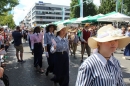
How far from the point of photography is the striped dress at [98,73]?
2.02 m

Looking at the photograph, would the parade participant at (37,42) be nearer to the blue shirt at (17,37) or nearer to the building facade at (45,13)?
the blue shirt at (17,37)

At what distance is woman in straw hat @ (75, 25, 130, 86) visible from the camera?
2.03 m

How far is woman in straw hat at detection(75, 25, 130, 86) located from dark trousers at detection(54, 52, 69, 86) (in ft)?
9.73

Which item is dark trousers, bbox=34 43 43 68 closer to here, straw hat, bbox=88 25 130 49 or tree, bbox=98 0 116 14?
straw hat, bbox=88 25 130 49

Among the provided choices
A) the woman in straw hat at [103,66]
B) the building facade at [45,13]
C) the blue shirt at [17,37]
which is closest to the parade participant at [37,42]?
the blue shirt at [17,37]

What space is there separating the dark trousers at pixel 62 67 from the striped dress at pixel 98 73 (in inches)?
119

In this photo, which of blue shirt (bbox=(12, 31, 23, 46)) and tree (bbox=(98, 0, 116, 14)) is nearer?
blue shirt (bbox=(12, 31, 23, 46))

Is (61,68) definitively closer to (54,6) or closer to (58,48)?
(58,48)

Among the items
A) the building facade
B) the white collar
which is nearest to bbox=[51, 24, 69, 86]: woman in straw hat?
the white collar

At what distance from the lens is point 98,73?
6.65 feet

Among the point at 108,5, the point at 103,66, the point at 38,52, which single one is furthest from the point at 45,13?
the point at 103,66

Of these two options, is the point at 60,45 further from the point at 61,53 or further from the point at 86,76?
the point at 86,76

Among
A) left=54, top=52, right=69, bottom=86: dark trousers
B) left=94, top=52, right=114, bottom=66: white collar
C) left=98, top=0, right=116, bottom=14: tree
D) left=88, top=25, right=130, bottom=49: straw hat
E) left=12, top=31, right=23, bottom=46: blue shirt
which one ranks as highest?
left=98, top=0, right=116, bottom=14: tree

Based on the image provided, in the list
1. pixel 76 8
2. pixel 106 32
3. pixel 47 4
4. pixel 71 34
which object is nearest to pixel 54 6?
pixel 47 4
